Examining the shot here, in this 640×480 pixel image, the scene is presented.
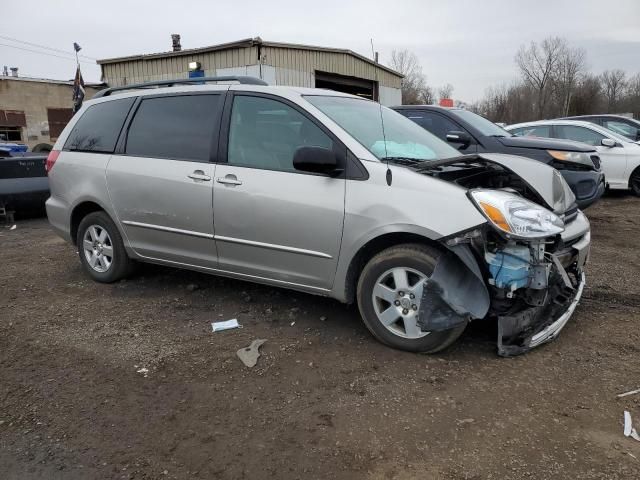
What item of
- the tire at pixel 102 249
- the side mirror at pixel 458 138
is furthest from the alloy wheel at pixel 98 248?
the side mirror at pixel 458 138

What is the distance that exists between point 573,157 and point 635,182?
15.4 ft

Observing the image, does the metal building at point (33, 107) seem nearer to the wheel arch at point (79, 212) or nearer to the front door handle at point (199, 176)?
the wheel arch at point (79, 212)

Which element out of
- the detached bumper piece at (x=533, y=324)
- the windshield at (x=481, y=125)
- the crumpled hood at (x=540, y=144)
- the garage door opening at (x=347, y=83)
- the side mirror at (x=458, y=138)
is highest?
the garage door opening at (x=347, y=83)

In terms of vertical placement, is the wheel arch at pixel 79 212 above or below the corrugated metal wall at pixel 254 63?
below

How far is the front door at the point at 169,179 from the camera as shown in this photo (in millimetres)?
4105

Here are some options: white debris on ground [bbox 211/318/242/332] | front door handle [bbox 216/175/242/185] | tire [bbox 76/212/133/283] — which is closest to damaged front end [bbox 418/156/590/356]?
white debris on ground [bbox 211/318/242/332]

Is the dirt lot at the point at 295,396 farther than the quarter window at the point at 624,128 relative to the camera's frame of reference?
No

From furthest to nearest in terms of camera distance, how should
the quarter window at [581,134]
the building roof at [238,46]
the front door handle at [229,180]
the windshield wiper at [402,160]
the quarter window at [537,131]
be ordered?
the building roof at [238,46], the quarter window at [537,131], the quarter window at [581,134], the front door handle at [229,180], the windshield wiper at [402,160]

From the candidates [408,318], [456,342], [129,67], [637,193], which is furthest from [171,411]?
[129,67]

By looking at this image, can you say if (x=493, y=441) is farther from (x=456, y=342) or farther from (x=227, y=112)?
(x=227, y=112)

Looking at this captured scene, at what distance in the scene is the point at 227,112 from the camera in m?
4.08

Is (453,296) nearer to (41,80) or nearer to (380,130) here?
(380,130)

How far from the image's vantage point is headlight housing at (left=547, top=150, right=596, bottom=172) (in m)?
6.15

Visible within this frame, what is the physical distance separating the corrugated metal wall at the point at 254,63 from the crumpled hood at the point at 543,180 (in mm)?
11553
